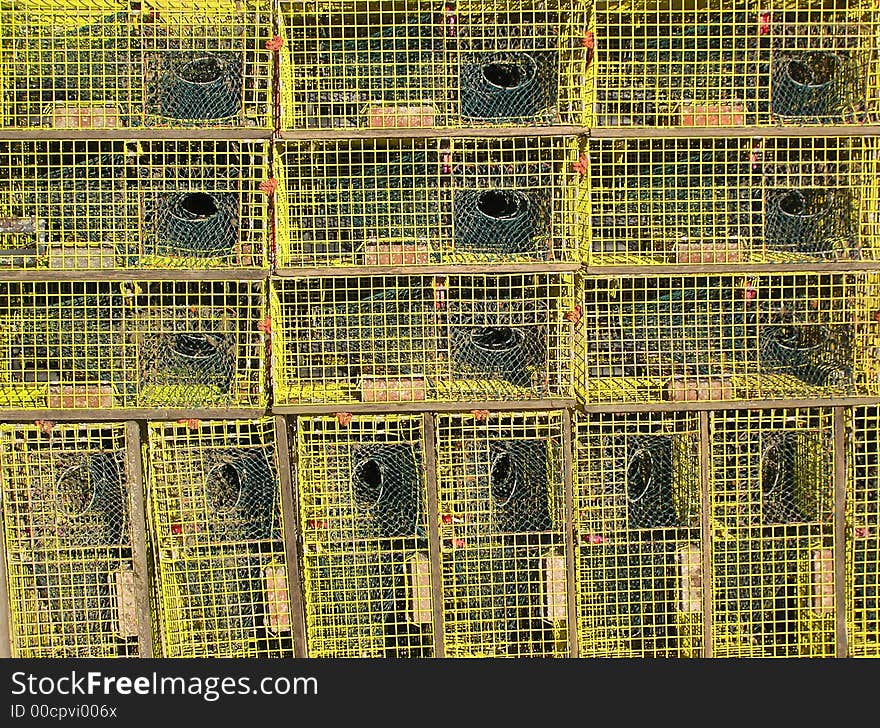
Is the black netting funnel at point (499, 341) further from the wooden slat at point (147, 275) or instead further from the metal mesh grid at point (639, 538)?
the wooden slat at point (147, 275)

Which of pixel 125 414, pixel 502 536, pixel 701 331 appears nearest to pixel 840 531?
pixel 701 331

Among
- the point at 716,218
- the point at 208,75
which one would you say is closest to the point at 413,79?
the point at 208,75

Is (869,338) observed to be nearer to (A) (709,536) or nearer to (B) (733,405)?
(B) (733,405)

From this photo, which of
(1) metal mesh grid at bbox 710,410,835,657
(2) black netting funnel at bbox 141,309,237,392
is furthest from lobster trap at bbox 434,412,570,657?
(2) black netting funnel at bbox 141,309,237,392

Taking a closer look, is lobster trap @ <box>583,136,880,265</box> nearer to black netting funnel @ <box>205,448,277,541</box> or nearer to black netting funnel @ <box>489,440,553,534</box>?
black netting funnel @ <box>489,440,553,534</box>

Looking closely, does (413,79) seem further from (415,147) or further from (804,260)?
(804,260)
